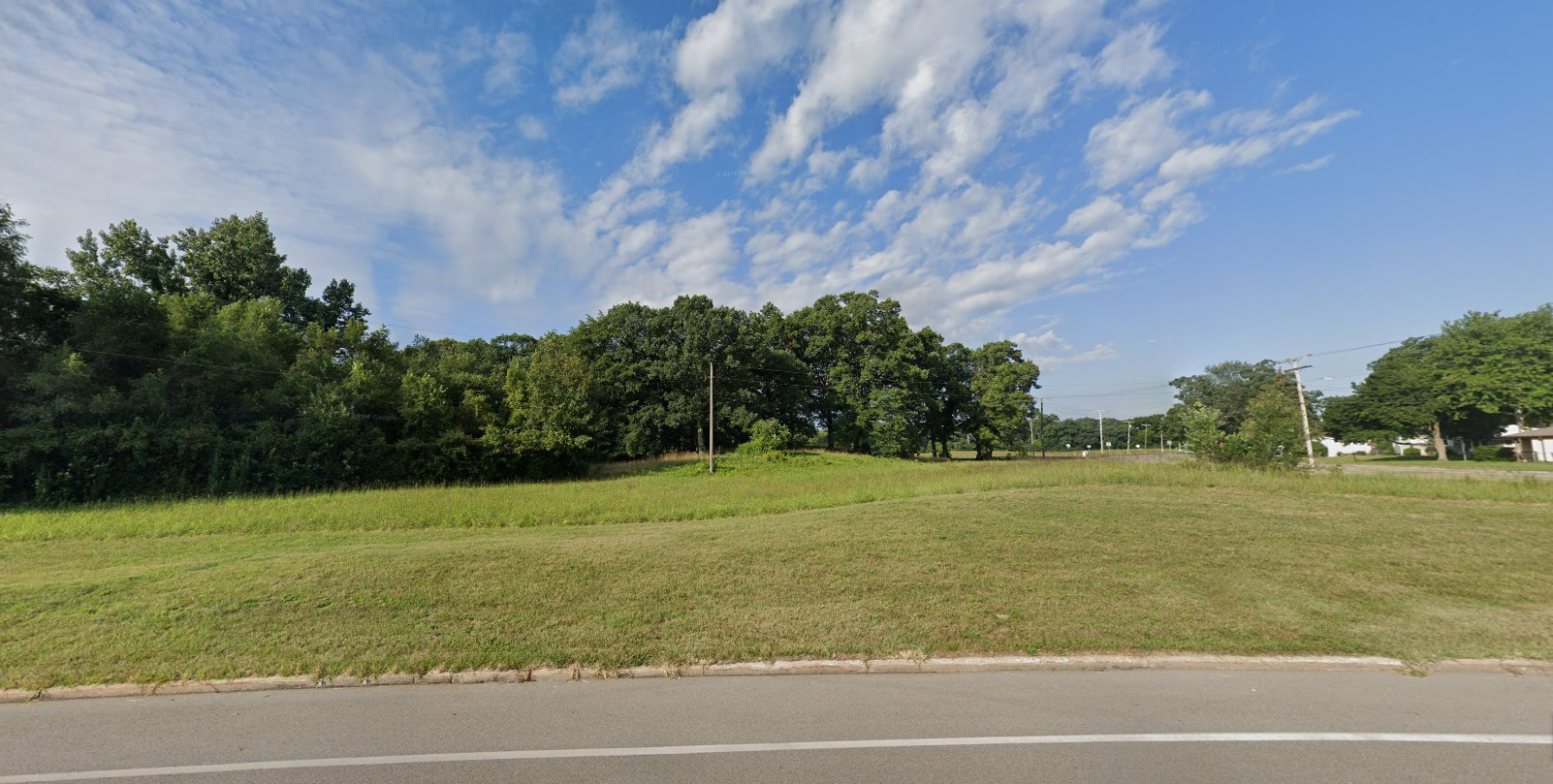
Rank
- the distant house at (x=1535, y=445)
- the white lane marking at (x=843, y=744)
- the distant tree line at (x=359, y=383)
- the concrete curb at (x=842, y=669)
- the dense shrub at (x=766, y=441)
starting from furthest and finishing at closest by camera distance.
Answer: the distant house at (x=1535, y=445)
the dense shrub at (x=766, y=441)
the distant tree line at (x=359, y=383)
the concrete curb at (x=842, y=669)
the white lane marking at (x=843, y=744)

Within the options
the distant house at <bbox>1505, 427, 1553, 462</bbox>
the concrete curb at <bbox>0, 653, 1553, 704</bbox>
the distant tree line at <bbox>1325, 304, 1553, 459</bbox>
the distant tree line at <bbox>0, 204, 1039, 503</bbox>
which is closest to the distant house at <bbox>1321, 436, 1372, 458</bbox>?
the distant tree line at <bbox>1325, 304, 1553, 459</bbox>

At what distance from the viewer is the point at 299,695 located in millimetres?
5324

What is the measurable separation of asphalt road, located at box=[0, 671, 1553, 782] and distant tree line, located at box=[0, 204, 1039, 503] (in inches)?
Answer: 1005

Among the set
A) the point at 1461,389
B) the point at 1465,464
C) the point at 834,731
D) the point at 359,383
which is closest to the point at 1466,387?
the point at 1461,389

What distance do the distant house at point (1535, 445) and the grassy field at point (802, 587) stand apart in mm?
51239

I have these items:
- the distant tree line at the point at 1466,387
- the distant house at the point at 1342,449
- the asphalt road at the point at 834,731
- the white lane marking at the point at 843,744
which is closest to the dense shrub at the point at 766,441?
the asphalt road at the point at 834,731

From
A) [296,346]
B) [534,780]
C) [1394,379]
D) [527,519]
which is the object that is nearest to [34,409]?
[296,346]

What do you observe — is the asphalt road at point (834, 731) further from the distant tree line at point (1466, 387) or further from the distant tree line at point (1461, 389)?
the distant tree line at point (1466, 387)

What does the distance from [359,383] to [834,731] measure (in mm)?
33594

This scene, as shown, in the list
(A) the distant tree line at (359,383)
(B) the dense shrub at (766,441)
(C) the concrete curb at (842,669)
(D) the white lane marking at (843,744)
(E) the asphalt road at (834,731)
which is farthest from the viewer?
(B) the dense shrub at (766,441)

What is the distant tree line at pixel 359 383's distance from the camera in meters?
22.9

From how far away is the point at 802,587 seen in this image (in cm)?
802

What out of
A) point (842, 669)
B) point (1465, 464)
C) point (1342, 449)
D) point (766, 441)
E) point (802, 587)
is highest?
point (766, 441)

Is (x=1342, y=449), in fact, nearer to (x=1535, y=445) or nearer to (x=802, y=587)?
(x=1535, y=445)
